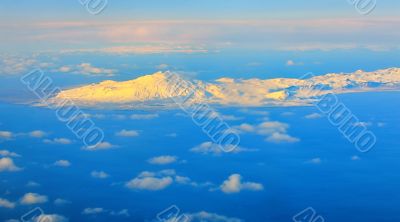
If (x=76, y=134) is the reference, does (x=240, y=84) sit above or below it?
above

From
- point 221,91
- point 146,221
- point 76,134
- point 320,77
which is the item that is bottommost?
point 146,221

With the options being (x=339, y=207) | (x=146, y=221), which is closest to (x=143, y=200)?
(x=146, y=221)

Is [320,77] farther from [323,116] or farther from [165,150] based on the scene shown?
[165,150]

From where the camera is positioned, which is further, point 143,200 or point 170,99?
point 170,99

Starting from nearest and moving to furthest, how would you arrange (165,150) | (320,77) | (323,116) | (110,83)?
(165,150), (323,116), (110,83), (320,77)

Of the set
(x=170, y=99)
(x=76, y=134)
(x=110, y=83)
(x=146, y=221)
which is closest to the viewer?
(x=146, y=221)

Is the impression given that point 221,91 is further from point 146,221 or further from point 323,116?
point 146,221

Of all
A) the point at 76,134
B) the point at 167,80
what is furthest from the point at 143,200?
the point at 167,80

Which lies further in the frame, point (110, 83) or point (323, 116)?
point (110, 83)

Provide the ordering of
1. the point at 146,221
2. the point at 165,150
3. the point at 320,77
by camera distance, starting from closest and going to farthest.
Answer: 1. the point at 146,221
2. the point at 165,150
3. the point at 320,77
